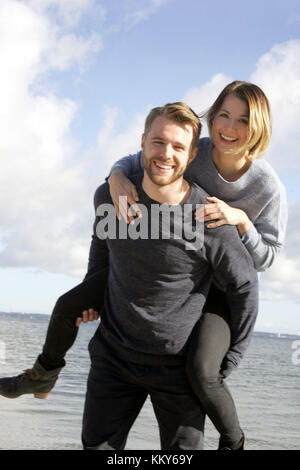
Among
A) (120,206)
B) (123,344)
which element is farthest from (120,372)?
(120,206)

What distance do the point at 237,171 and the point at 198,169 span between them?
201mm

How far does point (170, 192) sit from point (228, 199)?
38 centimetres

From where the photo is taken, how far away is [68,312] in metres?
3.12

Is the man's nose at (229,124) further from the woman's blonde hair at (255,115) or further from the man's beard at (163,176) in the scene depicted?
the man's beard at (163,176)

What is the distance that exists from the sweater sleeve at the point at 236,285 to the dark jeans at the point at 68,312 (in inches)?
24.0

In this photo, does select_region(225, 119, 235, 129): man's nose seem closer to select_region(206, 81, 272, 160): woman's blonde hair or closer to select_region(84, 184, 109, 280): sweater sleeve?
select_region(206, 81, 272, 160): woman's blonde hair

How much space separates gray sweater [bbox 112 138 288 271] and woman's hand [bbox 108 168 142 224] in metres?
0.15

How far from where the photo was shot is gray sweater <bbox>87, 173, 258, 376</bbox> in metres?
2.72

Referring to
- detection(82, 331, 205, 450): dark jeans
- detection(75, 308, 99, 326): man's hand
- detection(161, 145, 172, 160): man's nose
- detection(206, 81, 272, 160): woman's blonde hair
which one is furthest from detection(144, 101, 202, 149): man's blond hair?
detection(82, 331, 205, 450): dark jeans

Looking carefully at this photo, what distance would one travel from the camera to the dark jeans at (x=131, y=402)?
110 inches

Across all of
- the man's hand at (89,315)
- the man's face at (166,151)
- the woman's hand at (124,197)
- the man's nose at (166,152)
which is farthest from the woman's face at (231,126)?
the man's hand at (89,315)

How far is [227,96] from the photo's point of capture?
2975 mm
